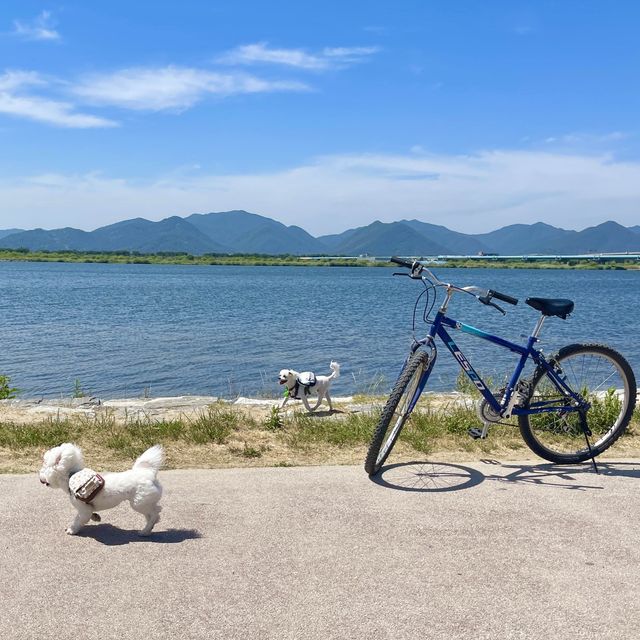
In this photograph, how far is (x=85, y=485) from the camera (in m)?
4.24

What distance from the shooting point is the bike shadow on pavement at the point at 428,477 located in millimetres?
5418

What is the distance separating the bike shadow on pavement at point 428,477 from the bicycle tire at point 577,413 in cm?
85

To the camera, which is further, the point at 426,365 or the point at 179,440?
the point at 179,440

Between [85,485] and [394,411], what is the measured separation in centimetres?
260

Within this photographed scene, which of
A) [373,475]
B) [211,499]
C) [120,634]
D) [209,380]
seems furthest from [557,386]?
[209,380]

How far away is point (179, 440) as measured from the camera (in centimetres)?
651

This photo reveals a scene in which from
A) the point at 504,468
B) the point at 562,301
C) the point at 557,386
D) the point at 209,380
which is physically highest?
the point at 562,301

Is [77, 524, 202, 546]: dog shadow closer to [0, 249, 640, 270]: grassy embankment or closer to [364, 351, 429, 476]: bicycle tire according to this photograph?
[364, 351, 429, 476]: bicycle tire

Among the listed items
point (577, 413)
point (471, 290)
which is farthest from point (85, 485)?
point (577, 413)

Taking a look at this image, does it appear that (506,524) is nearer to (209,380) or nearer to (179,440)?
(179,440)

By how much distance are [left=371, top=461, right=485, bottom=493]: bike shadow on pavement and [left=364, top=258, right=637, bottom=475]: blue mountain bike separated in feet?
0.54

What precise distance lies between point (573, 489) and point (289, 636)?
313 cm

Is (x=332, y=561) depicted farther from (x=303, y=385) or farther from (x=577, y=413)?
(x=303, y=385)

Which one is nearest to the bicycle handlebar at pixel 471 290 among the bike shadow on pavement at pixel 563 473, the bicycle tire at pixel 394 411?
the bicycle tire at pixel 394 411
